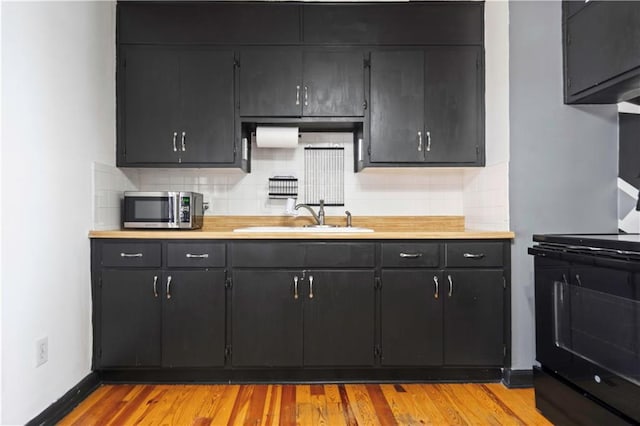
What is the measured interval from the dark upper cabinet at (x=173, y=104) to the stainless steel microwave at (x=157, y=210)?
0.24 m

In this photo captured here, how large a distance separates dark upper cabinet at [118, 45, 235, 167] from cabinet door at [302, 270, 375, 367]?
1069 millimetres

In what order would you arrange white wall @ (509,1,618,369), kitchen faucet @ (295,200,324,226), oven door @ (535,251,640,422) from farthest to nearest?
kitchen faucet @ (295,200,324,226), white wall @ (509,1,618,369), oven door @ (535,251,640,422)

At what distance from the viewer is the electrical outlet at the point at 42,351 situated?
194cm

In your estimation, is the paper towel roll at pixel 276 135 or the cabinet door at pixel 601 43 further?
the paper towel roll at pixel 276 135

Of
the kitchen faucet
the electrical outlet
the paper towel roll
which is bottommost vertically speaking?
the electrical outlet

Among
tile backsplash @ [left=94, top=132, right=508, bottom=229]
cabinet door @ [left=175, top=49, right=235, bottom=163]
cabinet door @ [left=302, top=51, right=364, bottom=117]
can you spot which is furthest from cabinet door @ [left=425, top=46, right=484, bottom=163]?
cabinet door @ [left=175, top=49, right=235, bottom=163]

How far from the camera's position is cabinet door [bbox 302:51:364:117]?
2.72 m

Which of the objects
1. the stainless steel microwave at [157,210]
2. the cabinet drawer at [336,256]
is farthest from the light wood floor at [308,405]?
the stainless steel microwave at [157,210]

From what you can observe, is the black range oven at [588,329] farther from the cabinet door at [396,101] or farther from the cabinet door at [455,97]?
the cabinet door at [396,101]

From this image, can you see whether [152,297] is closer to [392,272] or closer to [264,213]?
[264,213]

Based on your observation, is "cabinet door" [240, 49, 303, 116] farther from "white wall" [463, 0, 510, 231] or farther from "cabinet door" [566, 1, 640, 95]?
"cabinet door" [566, 1, 640, 95]

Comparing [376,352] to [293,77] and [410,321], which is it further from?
[293,77]

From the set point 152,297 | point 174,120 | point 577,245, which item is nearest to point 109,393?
point 152,297

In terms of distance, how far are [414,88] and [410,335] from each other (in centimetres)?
153
